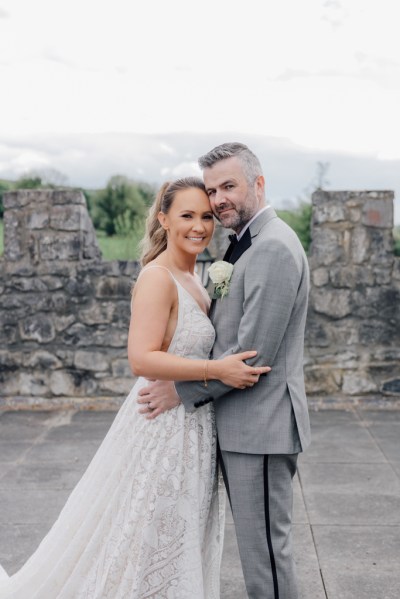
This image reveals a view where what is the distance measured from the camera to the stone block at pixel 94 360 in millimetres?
7242

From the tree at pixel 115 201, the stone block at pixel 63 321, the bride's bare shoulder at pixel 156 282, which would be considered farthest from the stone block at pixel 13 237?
Result: the tree at pixel 115 201

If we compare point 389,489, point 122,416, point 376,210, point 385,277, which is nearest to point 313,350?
point 385,277

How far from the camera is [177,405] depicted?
9.31 feet

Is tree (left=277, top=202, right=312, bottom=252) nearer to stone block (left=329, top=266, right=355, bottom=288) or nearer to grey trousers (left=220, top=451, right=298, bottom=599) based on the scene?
stone block (left=329, top=266, right=355, bottom=288)

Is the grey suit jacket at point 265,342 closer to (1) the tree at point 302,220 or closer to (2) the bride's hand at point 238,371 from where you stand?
(2) the bride's hand at point 238,371

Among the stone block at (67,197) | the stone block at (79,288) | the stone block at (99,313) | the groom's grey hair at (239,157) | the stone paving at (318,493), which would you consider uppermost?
the groom's grey hair at (239,157)

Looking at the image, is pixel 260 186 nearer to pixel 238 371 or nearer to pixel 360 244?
pixel 238 371

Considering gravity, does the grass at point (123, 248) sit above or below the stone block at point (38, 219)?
below

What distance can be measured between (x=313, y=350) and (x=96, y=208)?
7.63m

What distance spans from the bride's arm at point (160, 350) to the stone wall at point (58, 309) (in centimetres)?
440

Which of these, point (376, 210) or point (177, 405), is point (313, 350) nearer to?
point (376, 210)

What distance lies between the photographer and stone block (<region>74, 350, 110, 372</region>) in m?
7.24

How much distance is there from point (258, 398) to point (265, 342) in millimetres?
217

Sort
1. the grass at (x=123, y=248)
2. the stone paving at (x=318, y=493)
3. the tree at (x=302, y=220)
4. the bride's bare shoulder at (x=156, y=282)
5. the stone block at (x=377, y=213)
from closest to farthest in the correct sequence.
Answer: the bride's bare shoulder at (x=156, y=282) < the stone paving at (x=318, y=493) < the stone block at (x=377, y=213) < the grass at (x=123, y=248) < the tree at (x=302, y=220)
